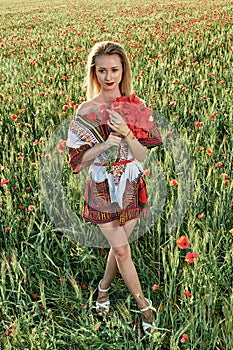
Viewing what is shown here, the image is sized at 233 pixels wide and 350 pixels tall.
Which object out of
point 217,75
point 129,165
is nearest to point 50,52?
point 217,75

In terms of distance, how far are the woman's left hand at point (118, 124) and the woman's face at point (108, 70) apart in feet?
0.73

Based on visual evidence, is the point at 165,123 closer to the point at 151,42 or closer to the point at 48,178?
the point at 48,178

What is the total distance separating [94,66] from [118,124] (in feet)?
1.29

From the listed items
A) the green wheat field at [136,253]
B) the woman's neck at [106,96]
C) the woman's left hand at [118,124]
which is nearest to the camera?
the woman's left hand at [118,124]

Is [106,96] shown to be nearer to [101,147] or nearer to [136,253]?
[101,147]

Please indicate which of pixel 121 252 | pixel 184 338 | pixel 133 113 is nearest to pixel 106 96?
pixel 133 113

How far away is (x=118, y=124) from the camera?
179 cm

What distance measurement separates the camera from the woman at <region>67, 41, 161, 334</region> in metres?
1.94

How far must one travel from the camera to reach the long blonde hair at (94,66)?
1.96 meters

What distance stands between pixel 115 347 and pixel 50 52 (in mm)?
6699

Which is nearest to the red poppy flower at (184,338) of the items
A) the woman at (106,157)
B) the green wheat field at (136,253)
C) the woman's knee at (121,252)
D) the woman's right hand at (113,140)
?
the green wheat field at (136,253)

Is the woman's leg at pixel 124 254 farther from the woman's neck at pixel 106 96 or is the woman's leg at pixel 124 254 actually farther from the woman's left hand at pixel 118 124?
the woman's neck at pixel 106 96

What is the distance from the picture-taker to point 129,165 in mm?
2012

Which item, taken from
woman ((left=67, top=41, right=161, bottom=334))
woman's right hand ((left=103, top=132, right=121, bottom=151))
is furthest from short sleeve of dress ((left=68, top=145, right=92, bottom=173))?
woman's right hand ((left=103, top=132, right=121, bottom=151))
